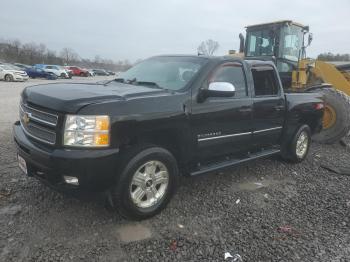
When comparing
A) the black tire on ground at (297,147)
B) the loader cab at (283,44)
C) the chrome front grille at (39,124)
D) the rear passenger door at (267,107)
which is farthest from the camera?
the loader cab at (283,44)

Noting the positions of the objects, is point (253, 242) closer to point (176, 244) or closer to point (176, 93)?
point (176, 244)

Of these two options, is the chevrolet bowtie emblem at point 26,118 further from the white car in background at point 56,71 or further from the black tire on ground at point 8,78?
the white car in background at point 56,71

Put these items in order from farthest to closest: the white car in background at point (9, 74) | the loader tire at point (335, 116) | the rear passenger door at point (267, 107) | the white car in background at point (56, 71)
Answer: the white car in background at point (56, 71) < the white car in background at point (9, 74) < the loader tire at point (335, 116) < the rear passenger door at point (267, 107)

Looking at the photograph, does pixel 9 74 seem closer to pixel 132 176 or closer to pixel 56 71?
pixel 56 71

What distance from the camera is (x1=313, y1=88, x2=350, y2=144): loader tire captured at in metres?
7.85

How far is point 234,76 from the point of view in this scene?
4750mm

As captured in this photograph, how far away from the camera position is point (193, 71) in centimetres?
430

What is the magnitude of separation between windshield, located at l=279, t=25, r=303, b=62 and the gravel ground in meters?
5.42

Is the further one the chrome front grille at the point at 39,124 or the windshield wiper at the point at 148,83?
the windshield wiper at the point at 148,83

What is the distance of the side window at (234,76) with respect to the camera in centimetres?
450

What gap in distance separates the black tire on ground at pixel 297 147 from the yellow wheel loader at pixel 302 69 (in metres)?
2.01

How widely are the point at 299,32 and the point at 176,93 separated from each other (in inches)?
293

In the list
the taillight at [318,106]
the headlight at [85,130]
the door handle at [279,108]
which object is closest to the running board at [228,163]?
the door handle at [279,108]

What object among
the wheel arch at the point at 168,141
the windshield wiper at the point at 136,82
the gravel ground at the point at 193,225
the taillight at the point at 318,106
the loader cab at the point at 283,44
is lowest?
the gravel ground at the point at 193,225
